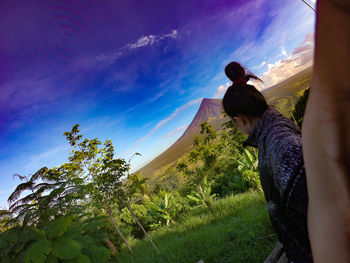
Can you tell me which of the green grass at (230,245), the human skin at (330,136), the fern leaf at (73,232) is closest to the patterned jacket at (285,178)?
the human skin at (330,136)

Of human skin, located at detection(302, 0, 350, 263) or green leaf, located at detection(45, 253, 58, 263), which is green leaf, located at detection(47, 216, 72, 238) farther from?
human skin, located at detection(302, 0, 350, 263)

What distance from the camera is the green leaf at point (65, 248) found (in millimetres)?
2330

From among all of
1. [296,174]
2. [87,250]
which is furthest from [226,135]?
[296,174]

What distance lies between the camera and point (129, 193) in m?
5.19

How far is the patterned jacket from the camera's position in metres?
0.66

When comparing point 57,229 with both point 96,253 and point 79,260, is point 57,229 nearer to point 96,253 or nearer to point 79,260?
point 79,260

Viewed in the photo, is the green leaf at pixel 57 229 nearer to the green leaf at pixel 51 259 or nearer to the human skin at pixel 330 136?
the green leaf at pixel 51 259

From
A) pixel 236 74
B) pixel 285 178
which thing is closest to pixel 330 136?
pixel 285 178

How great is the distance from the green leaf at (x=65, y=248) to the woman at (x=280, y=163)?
2.75 metres

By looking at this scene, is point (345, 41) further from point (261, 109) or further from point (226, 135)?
point (226, 135)

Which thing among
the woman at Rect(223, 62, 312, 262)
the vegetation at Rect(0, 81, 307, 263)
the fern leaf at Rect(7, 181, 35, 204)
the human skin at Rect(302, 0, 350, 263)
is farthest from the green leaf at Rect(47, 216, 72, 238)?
the human skin at Rect(302, 0, 350, 263)

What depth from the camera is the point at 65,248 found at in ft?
7.86

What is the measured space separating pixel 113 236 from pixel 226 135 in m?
8.63

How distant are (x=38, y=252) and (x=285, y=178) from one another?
10.3 ft
